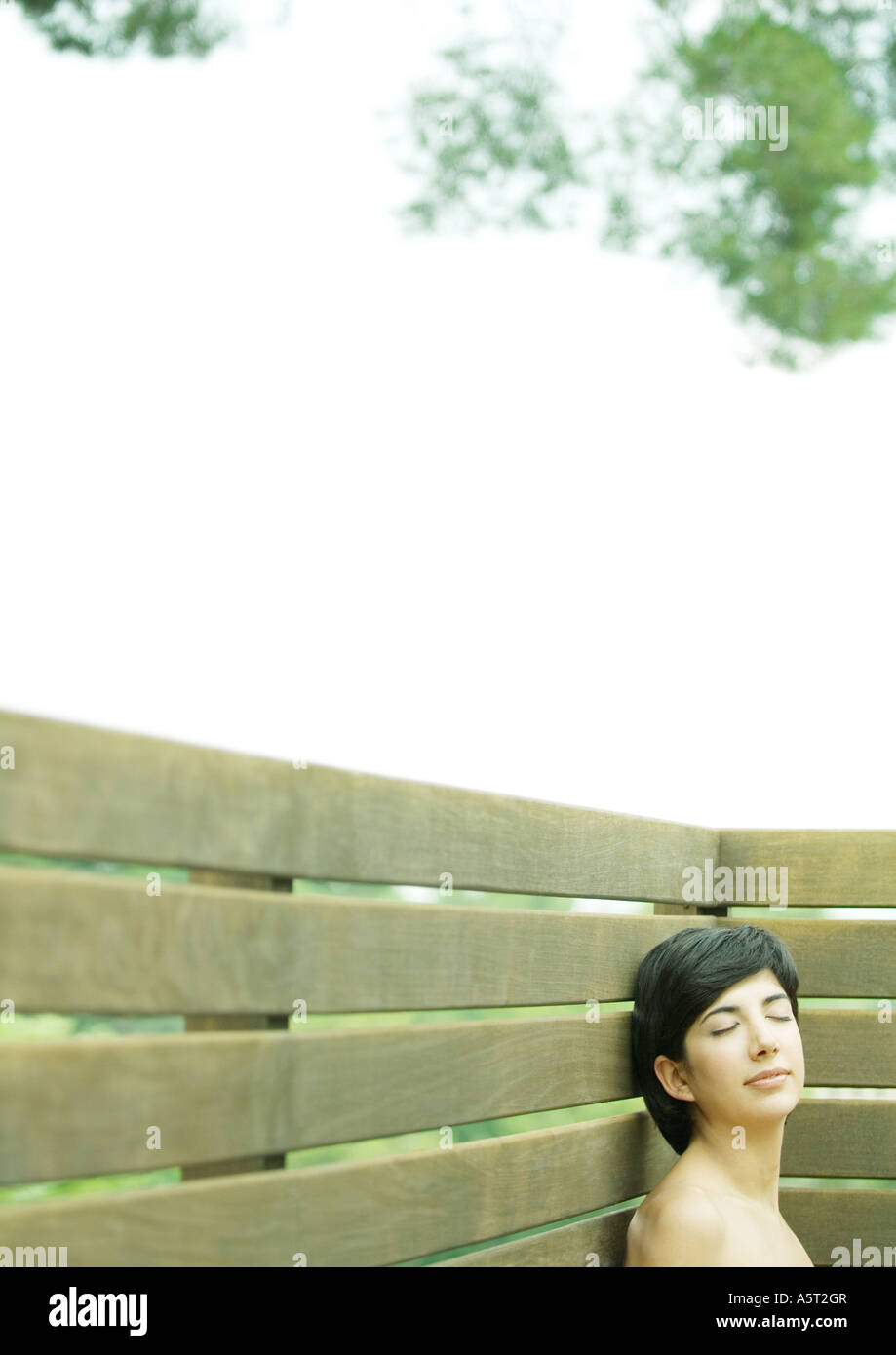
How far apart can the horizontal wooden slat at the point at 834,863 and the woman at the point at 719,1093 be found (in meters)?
0.42

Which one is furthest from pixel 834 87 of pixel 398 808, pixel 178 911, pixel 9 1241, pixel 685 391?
pixel 9 1241

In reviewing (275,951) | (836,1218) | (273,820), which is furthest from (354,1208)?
(836,1218)

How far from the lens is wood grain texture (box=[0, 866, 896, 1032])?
4.87ft

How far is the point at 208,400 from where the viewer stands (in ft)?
20.4

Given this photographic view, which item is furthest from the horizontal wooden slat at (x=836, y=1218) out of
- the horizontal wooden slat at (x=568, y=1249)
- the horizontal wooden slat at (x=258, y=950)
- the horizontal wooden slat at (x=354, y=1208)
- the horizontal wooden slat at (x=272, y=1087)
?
the horizontal wooden slat at (x=258, y=950)

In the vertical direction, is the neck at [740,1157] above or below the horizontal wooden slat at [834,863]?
below

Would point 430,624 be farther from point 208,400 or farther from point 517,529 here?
point 208,400

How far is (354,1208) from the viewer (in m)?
1.89

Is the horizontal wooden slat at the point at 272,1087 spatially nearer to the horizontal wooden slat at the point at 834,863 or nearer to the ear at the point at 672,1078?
the ear at the point at 672,1078

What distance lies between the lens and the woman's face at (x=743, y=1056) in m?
2.53

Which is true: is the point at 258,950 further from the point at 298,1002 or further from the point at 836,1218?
the point at 836,1218

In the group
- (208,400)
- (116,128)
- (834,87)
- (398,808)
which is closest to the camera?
(398,808)

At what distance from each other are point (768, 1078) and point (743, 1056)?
6cm

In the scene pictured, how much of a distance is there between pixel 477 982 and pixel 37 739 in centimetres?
95
